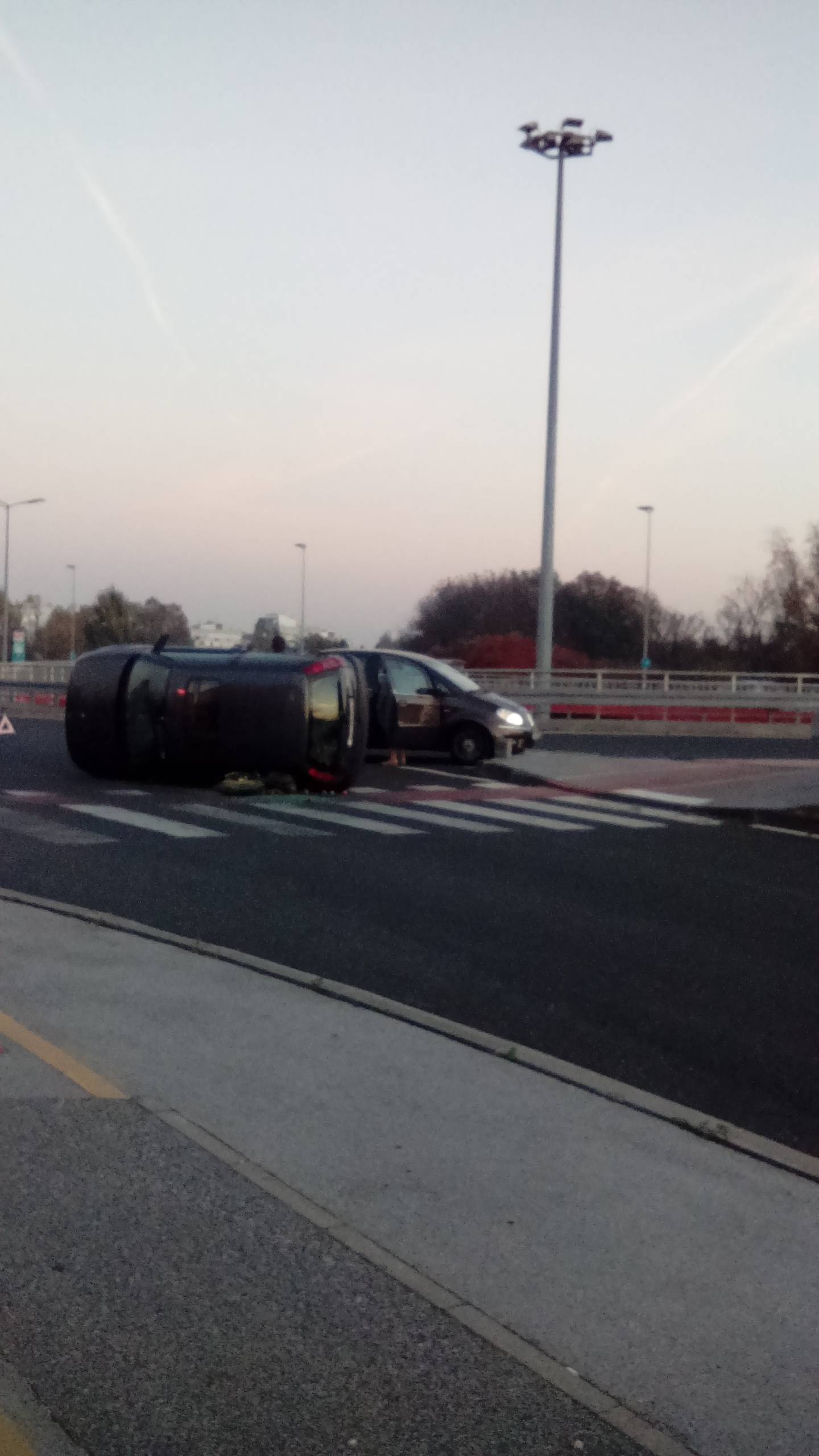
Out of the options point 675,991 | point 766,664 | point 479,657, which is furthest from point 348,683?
point 479,657

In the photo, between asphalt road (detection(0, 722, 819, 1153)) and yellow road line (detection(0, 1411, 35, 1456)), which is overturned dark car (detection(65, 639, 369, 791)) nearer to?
asphalt road (detection(0, 722, 819, 1153))

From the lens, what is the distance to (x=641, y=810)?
17.9 metres

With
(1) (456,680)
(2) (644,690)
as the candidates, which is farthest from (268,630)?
(1) (456,680)

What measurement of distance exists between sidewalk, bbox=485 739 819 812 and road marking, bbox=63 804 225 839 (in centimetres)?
649

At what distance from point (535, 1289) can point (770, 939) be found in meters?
6.19

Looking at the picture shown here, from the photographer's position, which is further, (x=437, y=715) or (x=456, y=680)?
(x=456, y=680)

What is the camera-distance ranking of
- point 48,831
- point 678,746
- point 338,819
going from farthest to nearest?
point 678,746
point 338,819
point 48,831

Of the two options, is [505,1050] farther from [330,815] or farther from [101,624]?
[101,624]

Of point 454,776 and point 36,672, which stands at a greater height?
point 36,672

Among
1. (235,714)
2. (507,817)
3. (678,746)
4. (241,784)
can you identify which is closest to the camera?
(507,817)

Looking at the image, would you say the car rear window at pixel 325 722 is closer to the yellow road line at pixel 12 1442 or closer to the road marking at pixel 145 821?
the road marking at pixel 145 821

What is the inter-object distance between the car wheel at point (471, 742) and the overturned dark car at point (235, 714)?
4.19 meters

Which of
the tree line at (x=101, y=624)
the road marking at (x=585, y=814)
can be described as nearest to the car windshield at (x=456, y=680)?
the road marking at (x=585, y=814)

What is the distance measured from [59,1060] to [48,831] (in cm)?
846
